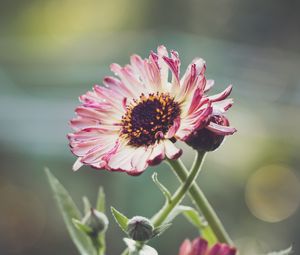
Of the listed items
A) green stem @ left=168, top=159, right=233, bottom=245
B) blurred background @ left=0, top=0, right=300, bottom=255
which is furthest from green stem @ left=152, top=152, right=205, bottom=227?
blurred background @ left=0, top=0, right=300, bottom=255

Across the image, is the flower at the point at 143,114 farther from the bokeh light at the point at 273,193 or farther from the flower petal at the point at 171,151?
the bokeh light at the point at 273,193

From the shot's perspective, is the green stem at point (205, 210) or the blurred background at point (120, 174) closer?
the green stem at point (205, 210)

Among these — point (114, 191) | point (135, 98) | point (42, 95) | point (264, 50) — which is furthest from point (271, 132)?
point (135, 98)

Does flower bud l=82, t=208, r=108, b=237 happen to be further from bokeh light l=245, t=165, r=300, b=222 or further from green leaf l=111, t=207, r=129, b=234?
bokeh light l=245, t=165, r=300, b=222

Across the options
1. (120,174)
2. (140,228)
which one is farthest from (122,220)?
(120,174)

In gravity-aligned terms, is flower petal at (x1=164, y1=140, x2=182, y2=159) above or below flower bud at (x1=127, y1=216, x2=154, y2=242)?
above

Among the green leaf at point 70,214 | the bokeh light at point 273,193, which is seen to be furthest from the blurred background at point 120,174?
the green leaf at point 70,214

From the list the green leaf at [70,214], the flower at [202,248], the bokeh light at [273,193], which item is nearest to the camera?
the flower at [202,248]
